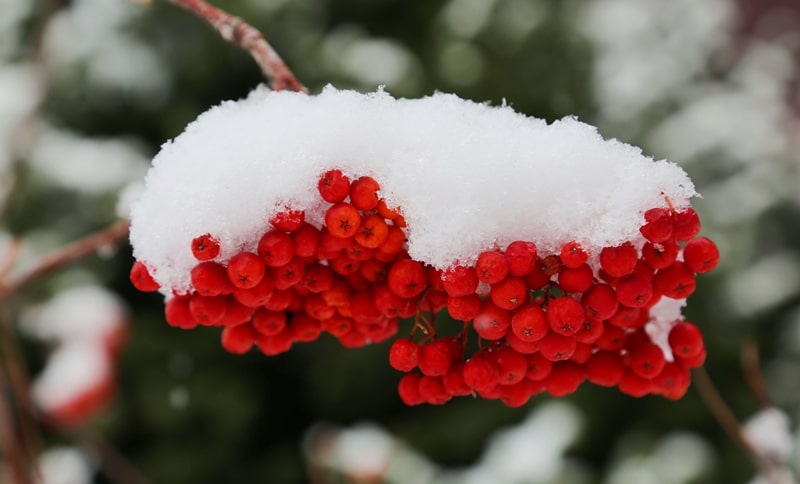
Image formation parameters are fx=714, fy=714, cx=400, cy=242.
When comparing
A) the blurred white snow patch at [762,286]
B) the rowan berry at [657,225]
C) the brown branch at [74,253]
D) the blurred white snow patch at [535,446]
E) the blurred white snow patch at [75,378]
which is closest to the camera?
the rowan berry at [657,225]

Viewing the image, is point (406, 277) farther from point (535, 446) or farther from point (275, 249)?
point (535, 446)

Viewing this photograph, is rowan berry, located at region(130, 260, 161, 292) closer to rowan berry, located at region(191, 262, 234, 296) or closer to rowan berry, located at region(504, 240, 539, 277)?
Result: rowan berry, located at region(191, 262, 234, 296)

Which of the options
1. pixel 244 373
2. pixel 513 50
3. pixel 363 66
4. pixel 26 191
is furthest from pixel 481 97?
pixel 26 191

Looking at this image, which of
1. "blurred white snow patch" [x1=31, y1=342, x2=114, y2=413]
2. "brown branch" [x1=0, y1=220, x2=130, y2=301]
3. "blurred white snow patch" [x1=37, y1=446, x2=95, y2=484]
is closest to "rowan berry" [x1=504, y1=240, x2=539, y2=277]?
"brown branch" [x1=0, y1=220, x2=130, y2=301]

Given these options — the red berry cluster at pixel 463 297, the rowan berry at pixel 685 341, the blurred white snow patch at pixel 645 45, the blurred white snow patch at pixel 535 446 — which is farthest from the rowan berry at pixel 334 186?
the blurred white snow patch at pixel 645 45

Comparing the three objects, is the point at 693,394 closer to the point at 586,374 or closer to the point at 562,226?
the point at 586,374

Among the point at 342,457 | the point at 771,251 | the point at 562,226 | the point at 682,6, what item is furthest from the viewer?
the point at 682,6

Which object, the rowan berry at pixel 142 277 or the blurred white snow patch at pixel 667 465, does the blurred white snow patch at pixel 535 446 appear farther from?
the rowan berry at pixel 142 277
